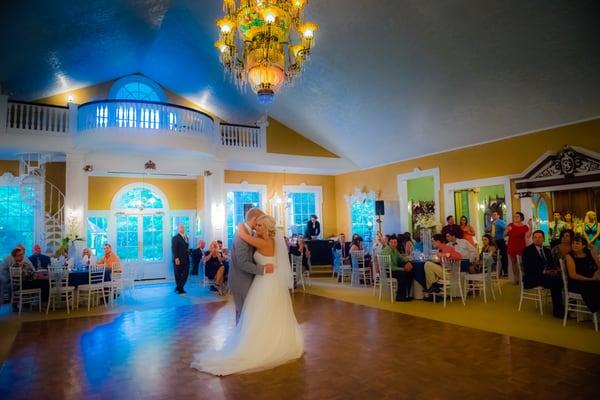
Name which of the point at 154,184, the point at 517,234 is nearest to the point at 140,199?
the point at 154,184

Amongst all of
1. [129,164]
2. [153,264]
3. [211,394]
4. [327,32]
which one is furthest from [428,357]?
[153,264]

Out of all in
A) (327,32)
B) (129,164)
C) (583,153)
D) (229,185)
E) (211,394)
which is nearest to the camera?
(211,394)

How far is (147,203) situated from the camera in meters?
12.5

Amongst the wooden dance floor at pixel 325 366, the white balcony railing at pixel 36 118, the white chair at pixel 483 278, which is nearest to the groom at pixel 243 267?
the wooden dance floor at pixel 325 366

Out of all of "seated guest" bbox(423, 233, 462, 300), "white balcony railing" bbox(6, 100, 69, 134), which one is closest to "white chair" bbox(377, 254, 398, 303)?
"seated guest" bbox(423, 233, 462, 300)

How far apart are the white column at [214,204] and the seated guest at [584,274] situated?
27.1 feet

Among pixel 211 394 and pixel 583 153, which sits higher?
pixel 583 153

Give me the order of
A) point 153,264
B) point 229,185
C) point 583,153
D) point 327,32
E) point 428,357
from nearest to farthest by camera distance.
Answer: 1. point 428,357
2. point 583,153
3. point 327,32
4. point 153,264
5. point 229,185

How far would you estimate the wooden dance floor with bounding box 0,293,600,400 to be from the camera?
11.6 feet

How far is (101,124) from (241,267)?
6968mm

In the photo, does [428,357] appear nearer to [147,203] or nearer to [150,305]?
[150,305]

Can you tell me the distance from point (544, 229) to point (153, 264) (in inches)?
404

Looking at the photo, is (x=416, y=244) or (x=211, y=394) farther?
(x=416, y=244)

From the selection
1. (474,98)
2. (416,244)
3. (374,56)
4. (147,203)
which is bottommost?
(416,244)
